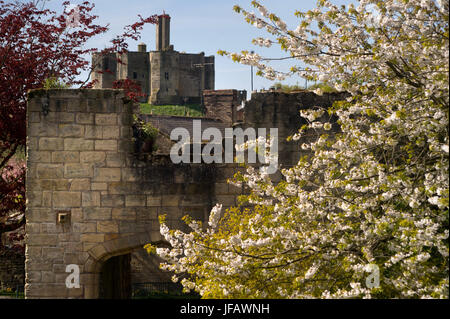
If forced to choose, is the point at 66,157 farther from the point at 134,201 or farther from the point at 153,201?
the point at 153,201

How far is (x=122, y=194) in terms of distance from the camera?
9242mm

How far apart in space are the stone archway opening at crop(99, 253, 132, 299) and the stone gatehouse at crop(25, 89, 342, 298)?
0.35 m

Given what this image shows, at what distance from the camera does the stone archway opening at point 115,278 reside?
9.67m

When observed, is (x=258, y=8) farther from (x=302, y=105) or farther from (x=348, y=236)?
(x=348, y=236)

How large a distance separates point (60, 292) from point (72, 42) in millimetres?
5115

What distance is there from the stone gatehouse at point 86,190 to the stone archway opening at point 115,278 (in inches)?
13.8

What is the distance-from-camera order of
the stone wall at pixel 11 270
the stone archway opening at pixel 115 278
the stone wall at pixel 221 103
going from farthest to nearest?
1. the stone wall at pixel 221 103
2. the stone wall at pixel 11 270
3. the stone archway opening at pixel 115 278

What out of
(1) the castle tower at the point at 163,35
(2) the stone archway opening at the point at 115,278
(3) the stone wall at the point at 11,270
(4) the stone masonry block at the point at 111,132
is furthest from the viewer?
(1) the castle tower at the point at 163,35

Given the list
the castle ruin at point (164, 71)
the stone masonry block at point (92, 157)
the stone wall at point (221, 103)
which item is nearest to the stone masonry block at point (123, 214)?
the stone masonry block at point (92, 157)

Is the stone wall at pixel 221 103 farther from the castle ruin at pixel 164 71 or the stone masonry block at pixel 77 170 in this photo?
the castle ruin at pixel 164 71

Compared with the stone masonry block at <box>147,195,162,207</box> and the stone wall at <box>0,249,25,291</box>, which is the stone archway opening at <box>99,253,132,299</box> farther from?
the stone wall at <box>0,249,25,291</box>

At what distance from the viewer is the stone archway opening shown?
9.67 metres

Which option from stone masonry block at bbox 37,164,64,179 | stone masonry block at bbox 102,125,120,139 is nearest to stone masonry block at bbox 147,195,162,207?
stone masonry block at bbox 102,125,120,139
